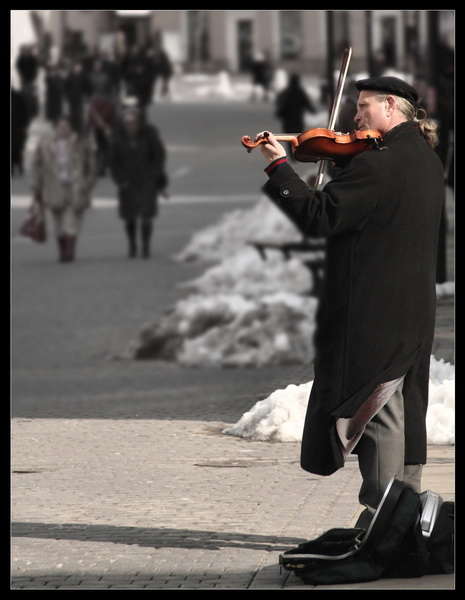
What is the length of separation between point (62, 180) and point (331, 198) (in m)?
15.6

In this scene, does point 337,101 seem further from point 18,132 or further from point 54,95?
point 54,95

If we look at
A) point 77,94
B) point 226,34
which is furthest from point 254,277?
point 226,34

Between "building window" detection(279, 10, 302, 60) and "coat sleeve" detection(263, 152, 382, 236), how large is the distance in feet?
219

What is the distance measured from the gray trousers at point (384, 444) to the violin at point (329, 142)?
76 cm

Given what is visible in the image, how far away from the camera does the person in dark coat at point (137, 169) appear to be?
20266 mm

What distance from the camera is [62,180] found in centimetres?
2012

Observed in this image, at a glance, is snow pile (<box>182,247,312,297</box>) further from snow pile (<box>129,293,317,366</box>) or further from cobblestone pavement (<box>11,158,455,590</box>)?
cobblestone pavement (<box>11,158,455,590</box>)

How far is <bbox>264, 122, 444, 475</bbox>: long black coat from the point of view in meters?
4.85

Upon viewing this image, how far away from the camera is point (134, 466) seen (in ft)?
22.1

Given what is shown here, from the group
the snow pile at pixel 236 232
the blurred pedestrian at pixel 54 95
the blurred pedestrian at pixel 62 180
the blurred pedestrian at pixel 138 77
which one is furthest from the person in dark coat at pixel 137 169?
the blurred pedestrian at pixel 138 77

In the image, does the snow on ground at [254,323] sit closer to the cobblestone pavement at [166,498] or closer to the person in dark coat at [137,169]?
the cobblestone pavement at [166,498]

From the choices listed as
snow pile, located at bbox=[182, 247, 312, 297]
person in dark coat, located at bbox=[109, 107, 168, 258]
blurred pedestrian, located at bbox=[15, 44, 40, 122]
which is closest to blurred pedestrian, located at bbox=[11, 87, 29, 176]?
blurred pedestrian, located at bbox=[15, 44, 40, 122]

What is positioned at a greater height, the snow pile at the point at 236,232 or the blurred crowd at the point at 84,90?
the blurred crowd at the point at 84,90
